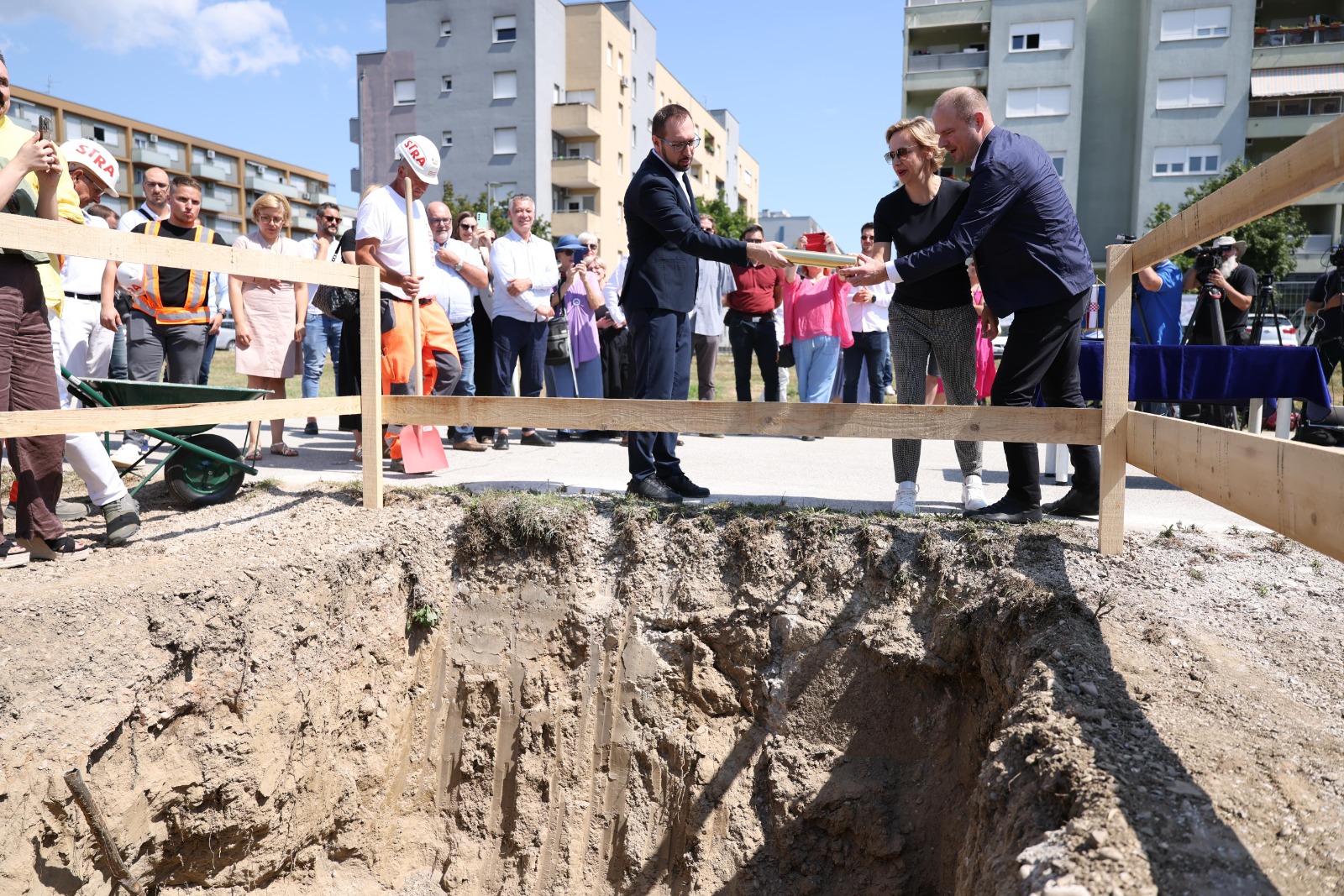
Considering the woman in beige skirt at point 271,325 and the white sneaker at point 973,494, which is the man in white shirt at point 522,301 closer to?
the woman in beige skirt at point 271,325

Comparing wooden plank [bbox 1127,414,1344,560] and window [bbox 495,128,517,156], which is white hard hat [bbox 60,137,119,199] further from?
window [bbox 495,128,517,156]

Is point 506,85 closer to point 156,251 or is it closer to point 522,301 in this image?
point 522,301

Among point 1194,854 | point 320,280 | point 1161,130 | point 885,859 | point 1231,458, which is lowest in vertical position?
point 885,859

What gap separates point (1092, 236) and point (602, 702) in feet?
127

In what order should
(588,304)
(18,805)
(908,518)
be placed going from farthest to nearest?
(588,304)
(908,518)
(18,805)

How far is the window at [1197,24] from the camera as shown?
1321 inches

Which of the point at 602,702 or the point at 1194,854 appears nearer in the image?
the point at 1194,854

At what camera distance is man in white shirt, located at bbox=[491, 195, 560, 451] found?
7.61 meters

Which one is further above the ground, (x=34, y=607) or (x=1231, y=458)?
(x=1231, y=458)

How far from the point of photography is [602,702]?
455 centimetres

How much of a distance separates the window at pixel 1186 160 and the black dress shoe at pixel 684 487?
119ft

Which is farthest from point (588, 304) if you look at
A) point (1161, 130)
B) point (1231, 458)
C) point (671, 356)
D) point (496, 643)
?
point (1161, 130)

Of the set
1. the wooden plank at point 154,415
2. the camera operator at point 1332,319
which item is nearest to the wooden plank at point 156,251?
the wooden plank at point 154,415

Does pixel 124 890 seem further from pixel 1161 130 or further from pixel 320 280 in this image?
pixel 1161 130
